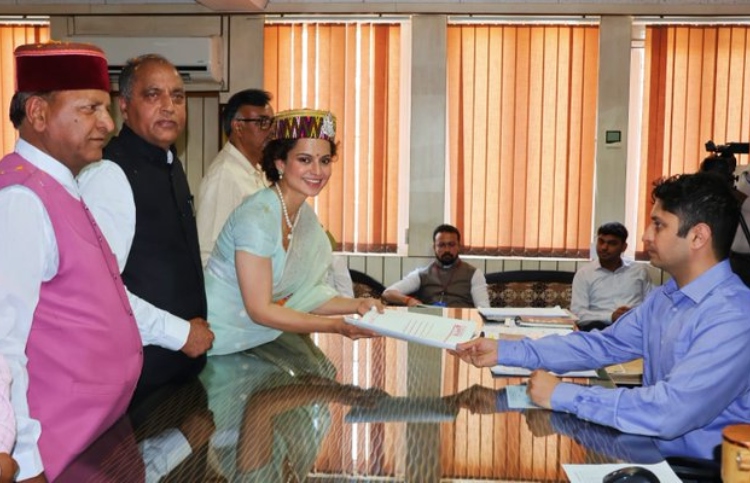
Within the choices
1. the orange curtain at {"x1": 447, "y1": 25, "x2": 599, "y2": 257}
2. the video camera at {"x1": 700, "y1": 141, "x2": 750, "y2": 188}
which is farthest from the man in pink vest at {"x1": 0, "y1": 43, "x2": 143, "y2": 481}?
the orange curtain at {"x1": 447, "y1": 25, "x2": 599, "y2": 257}

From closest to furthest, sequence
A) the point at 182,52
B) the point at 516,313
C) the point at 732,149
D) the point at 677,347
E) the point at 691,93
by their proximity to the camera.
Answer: the point at 677,347 → the point at 516,313 → the point at 732,149 → the point at 691,93 → the point at 182,52

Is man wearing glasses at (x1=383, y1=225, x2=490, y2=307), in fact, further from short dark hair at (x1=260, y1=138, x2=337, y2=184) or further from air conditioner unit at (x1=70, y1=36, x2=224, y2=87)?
short dark hair at (x1=260, y1=138, x2=337, y2=184)

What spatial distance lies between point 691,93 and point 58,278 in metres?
5.25

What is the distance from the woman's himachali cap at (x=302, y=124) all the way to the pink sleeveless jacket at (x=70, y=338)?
0.96 m

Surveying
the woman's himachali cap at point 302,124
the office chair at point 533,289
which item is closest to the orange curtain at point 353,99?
the office chair at point 533,289

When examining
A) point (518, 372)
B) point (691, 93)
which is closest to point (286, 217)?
point (518, 372)

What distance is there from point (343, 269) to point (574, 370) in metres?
3.06

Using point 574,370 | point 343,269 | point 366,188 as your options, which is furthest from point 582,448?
point 366,188

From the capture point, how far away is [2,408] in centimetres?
120

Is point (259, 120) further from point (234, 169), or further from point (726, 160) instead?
point (726, 160)

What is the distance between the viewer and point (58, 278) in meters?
1.48

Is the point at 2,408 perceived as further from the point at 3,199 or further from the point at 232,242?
the point at 232,242

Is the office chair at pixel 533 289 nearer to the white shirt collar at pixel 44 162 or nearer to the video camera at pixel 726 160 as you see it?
the video camera at pixel 726 160

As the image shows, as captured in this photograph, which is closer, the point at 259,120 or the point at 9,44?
the point at 259,120
